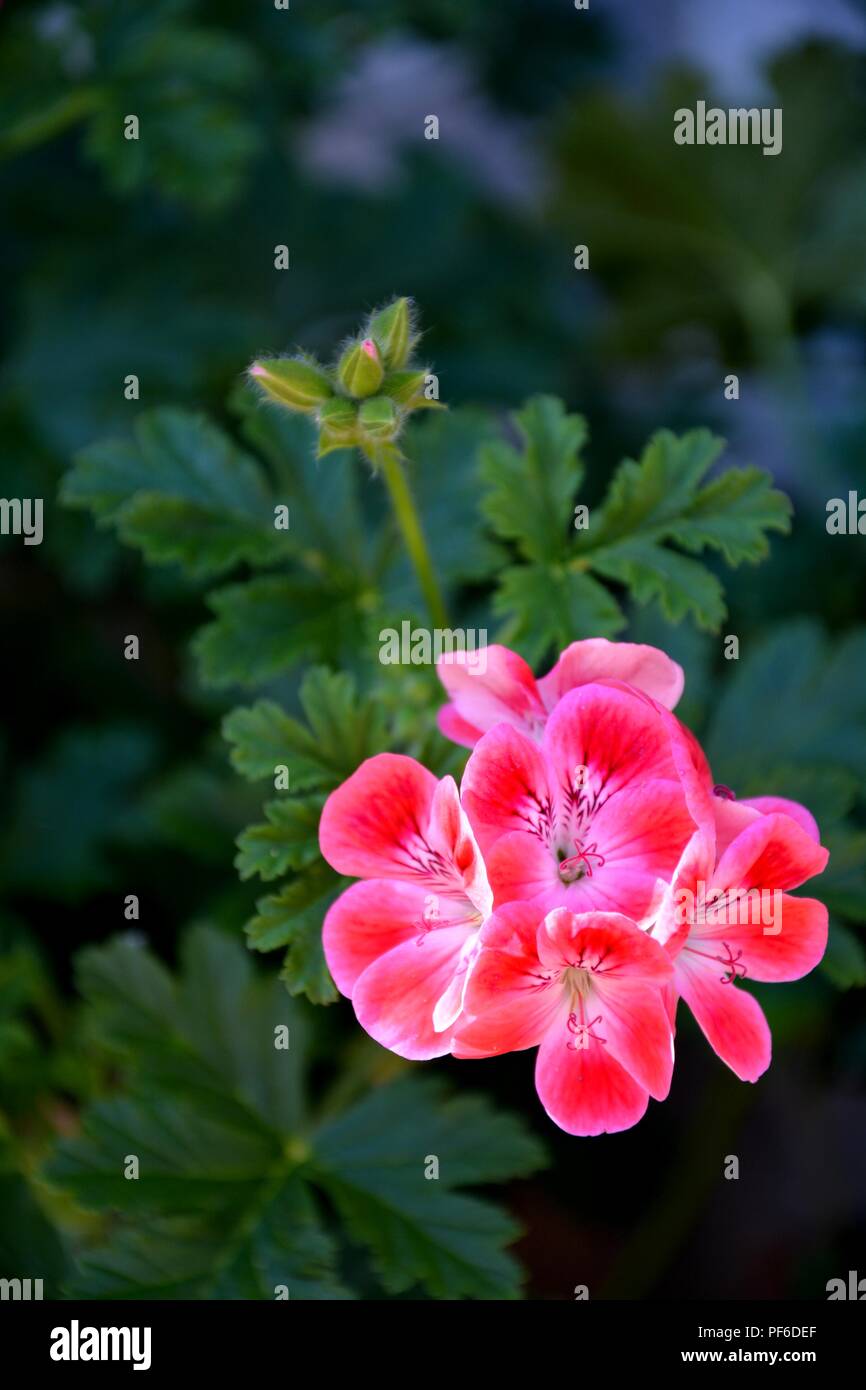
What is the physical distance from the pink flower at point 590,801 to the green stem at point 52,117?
129 centimetres

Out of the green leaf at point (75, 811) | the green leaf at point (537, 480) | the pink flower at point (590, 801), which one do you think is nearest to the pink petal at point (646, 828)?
the pink flower at point (590, 801)

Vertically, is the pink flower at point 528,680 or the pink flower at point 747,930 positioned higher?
the pink flower at point 528,680

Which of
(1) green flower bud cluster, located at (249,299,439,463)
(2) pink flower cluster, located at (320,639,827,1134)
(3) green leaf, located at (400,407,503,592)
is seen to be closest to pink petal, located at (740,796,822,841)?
(2) pink flower cluster, located at (320,639,827,1134)

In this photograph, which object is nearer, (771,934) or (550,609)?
(771,934)

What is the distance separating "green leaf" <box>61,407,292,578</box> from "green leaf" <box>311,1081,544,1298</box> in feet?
2.27

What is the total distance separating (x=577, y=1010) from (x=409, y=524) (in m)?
0.49

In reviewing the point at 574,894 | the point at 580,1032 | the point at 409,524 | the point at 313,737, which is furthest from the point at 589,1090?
the point at 409,524

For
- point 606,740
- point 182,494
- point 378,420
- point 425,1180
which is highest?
point 182,494

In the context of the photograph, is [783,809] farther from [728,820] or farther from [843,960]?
[843,960]

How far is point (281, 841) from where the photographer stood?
122 cm

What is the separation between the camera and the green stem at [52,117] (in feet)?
6.23

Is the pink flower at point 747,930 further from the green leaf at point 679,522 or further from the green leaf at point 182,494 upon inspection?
the green leaf at point 182,494

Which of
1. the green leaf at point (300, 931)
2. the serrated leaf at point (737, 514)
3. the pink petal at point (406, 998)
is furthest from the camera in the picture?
the serrated leaf at point (737, 514)

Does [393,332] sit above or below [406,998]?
above
